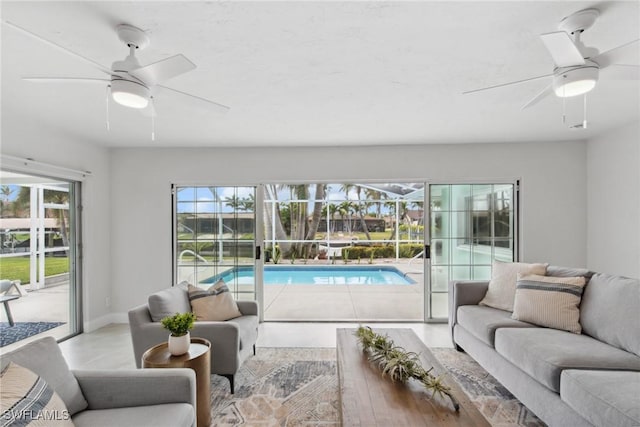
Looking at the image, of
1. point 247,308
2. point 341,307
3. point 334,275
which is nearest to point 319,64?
point 247,308

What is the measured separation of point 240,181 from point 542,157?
4129 millimetres

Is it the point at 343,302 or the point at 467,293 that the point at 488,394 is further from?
the point at 343,302

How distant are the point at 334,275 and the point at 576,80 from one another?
7.29 meters

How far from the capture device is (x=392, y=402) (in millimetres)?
1705

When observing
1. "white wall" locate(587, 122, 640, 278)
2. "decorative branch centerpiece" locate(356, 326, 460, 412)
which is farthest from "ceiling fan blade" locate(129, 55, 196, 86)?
"white wall" locate(587, 122, 640, 278)

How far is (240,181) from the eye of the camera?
4461 mm

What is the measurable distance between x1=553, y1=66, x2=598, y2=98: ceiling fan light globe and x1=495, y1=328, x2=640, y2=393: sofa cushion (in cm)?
162

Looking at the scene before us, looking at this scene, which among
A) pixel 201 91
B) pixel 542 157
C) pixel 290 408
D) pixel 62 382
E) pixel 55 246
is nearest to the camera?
pixel 62 382

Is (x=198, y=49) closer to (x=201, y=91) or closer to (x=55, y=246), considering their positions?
(x=201, y=91)

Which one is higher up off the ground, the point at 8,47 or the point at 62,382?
the point at 8,47

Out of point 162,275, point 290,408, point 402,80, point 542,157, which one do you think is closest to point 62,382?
point 290,408

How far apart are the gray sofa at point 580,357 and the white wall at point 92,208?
454 centimetres

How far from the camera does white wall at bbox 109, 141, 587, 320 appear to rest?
14.0 ft

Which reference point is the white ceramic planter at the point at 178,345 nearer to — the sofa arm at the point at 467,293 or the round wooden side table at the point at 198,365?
the round wooden side table at the point at 198,365
